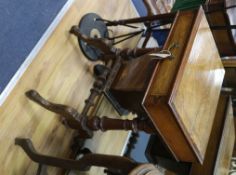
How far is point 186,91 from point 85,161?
0.46 m

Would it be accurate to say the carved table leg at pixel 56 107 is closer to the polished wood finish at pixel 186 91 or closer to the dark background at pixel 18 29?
the dark background at pixel 18 29

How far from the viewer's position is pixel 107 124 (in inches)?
56.6

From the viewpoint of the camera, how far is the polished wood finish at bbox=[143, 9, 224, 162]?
106 centimetres

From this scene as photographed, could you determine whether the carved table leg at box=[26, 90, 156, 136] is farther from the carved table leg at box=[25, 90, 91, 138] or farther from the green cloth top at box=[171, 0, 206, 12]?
the green cloth top at box=[171, 0, 206, 12]

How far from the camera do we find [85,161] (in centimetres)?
114

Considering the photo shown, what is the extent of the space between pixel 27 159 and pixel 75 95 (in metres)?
0.43

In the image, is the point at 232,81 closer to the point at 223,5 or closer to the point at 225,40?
the point at 225,40

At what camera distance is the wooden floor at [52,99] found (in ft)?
4.38

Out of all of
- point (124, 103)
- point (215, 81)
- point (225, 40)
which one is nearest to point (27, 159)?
point (124, 103)

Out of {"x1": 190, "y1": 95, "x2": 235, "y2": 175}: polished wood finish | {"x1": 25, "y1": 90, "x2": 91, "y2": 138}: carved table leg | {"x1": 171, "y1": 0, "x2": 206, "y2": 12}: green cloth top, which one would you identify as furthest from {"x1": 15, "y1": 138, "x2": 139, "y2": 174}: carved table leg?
{"x1": 171, "y1": 0, "x2": 206, "y2": 12}: green cloth top

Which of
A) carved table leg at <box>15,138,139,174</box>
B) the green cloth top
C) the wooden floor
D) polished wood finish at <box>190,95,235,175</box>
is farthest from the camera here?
the green cloth top

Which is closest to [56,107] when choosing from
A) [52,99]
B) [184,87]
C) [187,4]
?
[52,99]

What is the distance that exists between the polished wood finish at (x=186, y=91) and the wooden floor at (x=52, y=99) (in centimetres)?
60

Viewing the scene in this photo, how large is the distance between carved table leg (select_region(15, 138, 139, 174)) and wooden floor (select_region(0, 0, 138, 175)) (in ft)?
0.22
